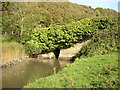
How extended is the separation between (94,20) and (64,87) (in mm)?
24031

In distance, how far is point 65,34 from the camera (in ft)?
105

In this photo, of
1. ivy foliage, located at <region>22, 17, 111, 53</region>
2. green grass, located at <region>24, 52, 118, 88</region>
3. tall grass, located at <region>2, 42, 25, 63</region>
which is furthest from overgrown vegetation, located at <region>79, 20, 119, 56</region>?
tall grass, located at <region>2, 42, 25, 63</region>

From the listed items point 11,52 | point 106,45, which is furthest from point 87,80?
point 11,52

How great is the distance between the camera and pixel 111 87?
9477 millimetres

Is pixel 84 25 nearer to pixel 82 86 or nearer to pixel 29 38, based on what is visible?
pixel 29 38

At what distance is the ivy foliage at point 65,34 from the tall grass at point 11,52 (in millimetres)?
4392

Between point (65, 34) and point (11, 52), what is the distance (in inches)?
424

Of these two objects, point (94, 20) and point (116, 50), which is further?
point (94, 20)

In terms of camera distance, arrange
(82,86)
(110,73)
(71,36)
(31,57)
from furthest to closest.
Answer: (71,36)
(31,57)
(110,73)
(82,86)

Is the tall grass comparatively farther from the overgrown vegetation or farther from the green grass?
the green grass

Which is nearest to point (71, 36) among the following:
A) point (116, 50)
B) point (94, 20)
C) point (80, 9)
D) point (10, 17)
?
point (94, 20)

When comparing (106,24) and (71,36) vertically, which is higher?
(106,24)

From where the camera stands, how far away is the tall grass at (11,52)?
23.1 meters

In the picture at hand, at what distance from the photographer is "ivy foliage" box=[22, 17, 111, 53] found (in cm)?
3144
